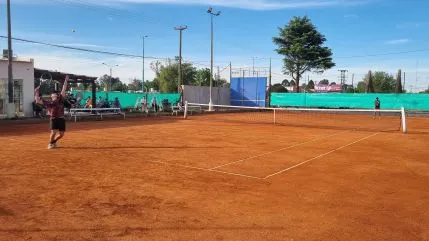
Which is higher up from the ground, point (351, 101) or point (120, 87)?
point (120, 87)

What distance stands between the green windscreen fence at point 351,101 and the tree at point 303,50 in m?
10.1

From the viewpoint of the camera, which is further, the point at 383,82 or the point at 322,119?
the point at 383,82

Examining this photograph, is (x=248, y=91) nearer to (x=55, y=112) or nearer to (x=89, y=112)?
(x=89, y=112)

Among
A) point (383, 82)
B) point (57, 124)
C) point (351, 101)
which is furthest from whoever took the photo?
point (383, 82)

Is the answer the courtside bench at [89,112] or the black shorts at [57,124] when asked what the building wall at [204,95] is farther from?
the black shorts at [57,124]

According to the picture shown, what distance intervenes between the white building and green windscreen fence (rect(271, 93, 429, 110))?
29.8 m

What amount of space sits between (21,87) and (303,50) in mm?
39633

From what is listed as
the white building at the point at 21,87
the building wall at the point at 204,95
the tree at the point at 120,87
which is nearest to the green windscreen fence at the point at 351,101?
the building wall at the point at 204,95

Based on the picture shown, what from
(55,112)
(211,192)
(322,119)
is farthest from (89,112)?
(211,192)

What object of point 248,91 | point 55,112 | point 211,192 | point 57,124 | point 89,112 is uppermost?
point 248,91

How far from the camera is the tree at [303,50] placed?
181ft

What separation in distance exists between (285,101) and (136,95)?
18555 millimetres

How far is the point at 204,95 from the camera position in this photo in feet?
144

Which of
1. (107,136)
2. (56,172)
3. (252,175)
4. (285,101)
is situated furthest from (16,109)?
(285,101)
